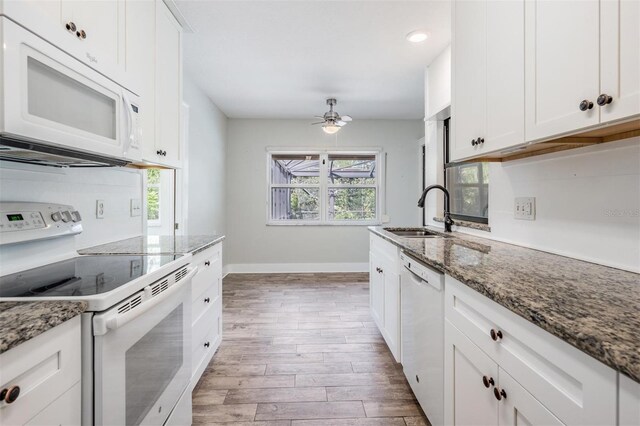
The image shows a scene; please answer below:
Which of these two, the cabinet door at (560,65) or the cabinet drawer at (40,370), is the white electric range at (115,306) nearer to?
the cabinet drawer at (40,370)

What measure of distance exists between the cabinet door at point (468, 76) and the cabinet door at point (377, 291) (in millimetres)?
1116

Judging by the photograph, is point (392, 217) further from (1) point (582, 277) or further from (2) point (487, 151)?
(1) point (582, 277)

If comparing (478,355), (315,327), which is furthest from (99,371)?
(315,327)

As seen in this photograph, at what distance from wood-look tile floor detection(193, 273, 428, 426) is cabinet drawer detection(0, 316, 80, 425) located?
1.12m

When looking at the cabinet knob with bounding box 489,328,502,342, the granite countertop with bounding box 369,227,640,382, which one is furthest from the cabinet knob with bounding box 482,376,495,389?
the granite countertop with bounding box 369,227,640,382

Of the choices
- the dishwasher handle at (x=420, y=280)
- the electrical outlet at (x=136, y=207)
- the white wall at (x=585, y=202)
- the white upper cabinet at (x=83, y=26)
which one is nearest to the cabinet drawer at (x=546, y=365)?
the dishwasher handle at (x=420, y=280)

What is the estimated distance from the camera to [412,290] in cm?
171

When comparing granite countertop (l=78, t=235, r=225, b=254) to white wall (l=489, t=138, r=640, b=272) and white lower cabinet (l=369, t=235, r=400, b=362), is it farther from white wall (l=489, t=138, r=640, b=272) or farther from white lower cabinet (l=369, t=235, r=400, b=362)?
white wall (l=489, t=138, r=640, b=272)

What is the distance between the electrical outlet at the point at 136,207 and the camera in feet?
6.98

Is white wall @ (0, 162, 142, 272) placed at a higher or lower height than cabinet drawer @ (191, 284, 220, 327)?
higher

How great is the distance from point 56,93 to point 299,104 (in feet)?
11.6

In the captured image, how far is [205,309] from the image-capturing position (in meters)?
2.03

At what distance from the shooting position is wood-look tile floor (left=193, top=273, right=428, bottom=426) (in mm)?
1733

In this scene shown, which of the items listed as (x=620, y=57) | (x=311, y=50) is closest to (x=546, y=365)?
(x=620, y=57)
